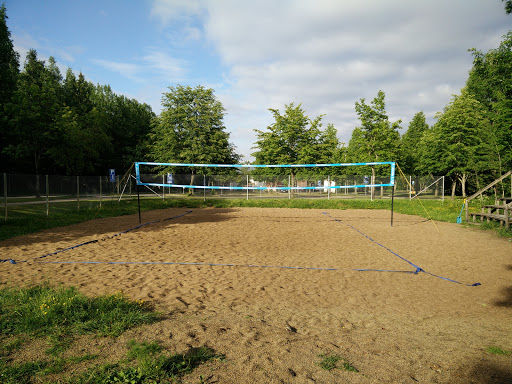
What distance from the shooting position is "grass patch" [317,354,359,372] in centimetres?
290

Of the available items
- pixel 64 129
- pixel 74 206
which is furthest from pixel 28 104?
pixel 74 206

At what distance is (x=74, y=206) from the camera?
18.3 metres

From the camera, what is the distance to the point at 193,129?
34.5 metres

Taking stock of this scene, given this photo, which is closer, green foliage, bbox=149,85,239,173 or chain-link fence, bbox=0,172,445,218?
chain-link fence, bbox=0,172,445,218

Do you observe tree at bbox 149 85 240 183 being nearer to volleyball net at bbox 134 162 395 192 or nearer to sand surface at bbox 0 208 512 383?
volleyball net at bbox 134 162 395 192

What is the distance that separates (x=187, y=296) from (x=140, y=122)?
2029 inches

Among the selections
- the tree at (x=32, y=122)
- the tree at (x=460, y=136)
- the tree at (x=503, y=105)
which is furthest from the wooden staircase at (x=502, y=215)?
the tree at (x=32, y=122)

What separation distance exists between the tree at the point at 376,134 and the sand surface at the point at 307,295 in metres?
21.1

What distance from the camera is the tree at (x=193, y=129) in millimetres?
34000

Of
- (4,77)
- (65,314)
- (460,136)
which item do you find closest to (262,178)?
(460,136)

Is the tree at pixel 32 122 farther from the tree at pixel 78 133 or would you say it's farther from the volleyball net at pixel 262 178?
the volleyball net at pixel 262 178

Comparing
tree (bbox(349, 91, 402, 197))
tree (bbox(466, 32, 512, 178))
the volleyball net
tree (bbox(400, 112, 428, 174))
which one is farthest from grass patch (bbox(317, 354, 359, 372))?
tree (bbox(400, 112, 428, 174))

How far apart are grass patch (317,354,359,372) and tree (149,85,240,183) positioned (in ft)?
103

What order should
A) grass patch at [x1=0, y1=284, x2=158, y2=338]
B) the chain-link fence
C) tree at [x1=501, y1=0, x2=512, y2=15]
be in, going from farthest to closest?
the chain-link fence < tree at [x1=501, y1=0, x2=512, y2=15] < grass patch at [x1=0, y1=284, x2=158, y2=338]
